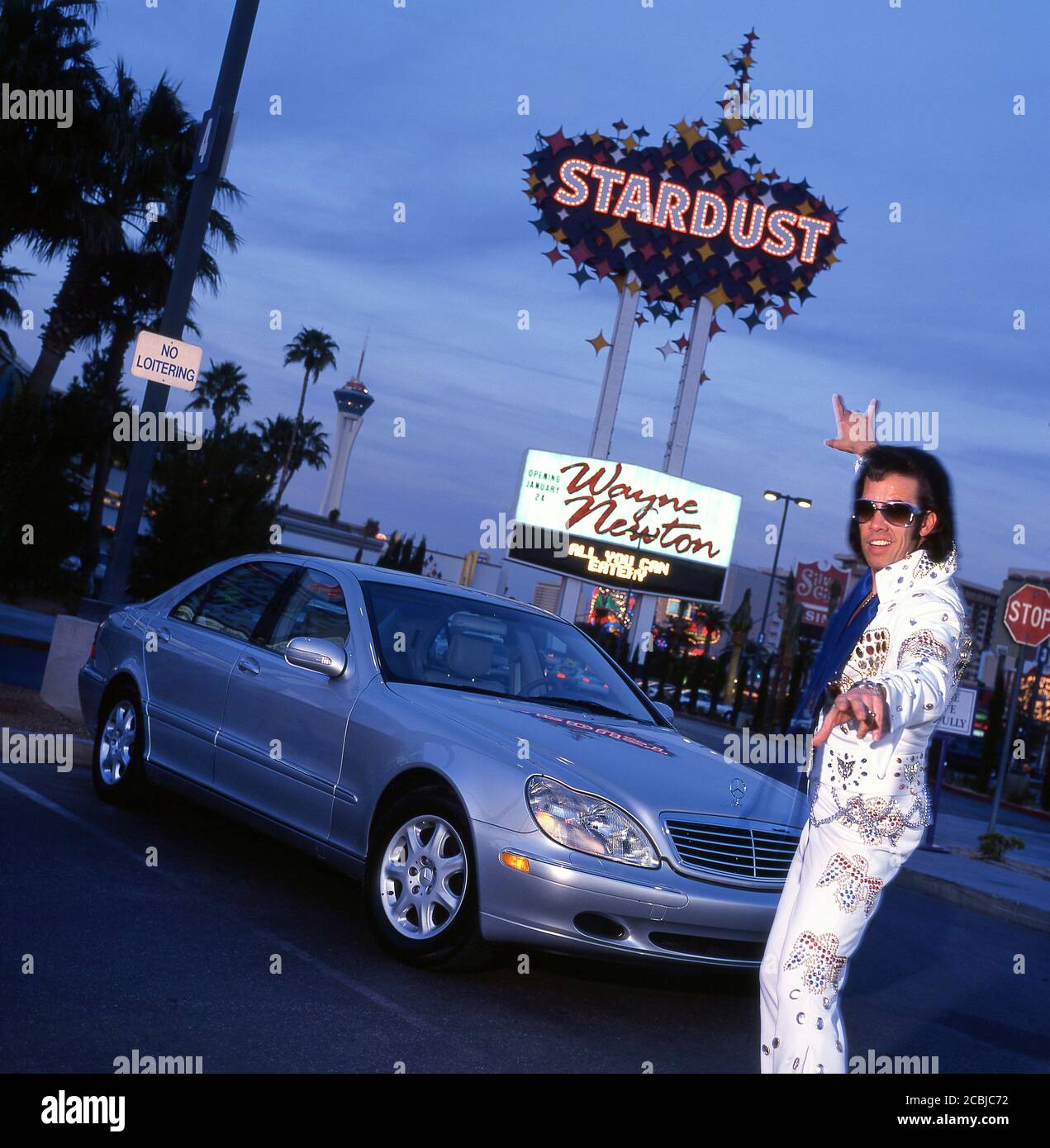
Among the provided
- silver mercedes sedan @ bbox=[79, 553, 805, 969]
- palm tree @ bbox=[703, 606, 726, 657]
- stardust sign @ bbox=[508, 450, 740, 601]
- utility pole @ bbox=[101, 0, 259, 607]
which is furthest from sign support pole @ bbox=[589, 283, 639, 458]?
silver mercedes sedan @ bbox=[79, 553, 805, 969]

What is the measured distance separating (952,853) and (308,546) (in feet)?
194

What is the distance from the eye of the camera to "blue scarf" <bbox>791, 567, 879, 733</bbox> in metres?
3.46

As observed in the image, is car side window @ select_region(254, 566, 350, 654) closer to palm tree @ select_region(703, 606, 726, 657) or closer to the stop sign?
the stop sign

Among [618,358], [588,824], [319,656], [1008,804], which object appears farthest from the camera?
[618,358]

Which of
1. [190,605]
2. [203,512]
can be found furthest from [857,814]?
[203,512]

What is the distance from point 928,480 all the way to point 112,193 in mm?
24150

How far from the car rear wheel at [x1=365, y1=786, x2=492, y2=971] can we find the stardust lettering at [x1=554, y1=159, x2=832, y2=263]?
104 ft

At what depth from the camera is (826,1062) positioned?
319 centimetres

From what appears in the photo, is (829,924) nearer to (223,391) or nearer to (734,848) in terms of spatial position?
(734,848)

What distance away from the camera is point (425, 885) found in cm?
543

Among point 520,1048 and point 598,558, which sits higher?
point 598,558
